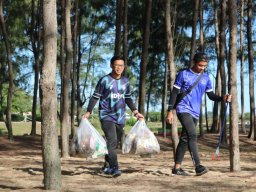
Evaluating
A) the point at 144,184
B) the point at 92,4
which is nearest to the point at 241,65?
the point at 92,4

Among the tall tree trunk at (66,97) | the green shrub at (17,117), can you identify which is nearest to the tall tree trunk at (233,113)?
the tall tree trunk at (66,97)

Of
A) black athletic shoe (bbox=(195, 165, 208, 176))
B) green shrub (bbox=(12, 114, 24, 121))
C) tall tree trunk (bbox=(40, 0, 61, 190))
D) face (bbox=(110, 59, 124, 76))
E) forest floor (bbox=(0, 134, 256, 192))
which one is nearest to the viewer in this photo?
tall tree trunk (bbox=(40, 0, 61, 190))

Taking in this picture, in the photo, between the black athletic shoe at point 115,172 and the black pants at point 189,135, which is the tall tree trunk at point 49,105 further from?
the black pants at point 189,135

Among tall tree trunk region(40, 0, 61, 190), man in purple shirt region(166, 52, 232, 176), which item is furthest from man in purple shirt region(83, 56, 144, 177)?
tall tree trunk region(40, 0, 61, 190)

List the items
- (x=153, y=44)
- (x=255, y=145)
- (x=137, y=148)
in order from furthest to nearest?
(x=153, y=44) < (x=255, y=145) < (x=137, y=148)

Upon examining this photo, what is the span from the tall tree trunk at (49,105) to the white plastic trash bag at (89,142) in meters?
1.35

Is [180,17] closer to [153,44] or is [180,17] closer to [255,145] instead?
[153,44]

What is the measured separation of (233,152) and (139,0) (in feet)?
64.8

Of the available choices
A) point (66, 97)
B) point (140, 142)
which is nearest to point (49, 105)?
point (140, 142)

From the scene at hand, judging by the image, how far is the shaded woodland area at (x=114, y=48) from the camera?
5.11 meters

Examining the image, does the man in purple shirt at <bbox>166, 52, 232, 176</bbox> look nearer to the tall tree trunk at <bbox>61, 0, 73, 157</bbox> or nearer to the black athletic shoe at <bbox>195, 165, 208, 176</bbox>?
the black athletic shoe at <bbox>195, 165, 208, 176</bbox>

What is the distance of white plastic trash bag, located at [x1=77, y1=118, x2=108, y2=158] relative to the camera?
252 inches

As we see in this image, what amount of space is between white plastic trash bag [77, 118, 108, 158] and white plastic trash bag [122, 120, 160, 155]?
0.52m

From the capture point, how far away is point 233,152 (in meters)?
6.96
